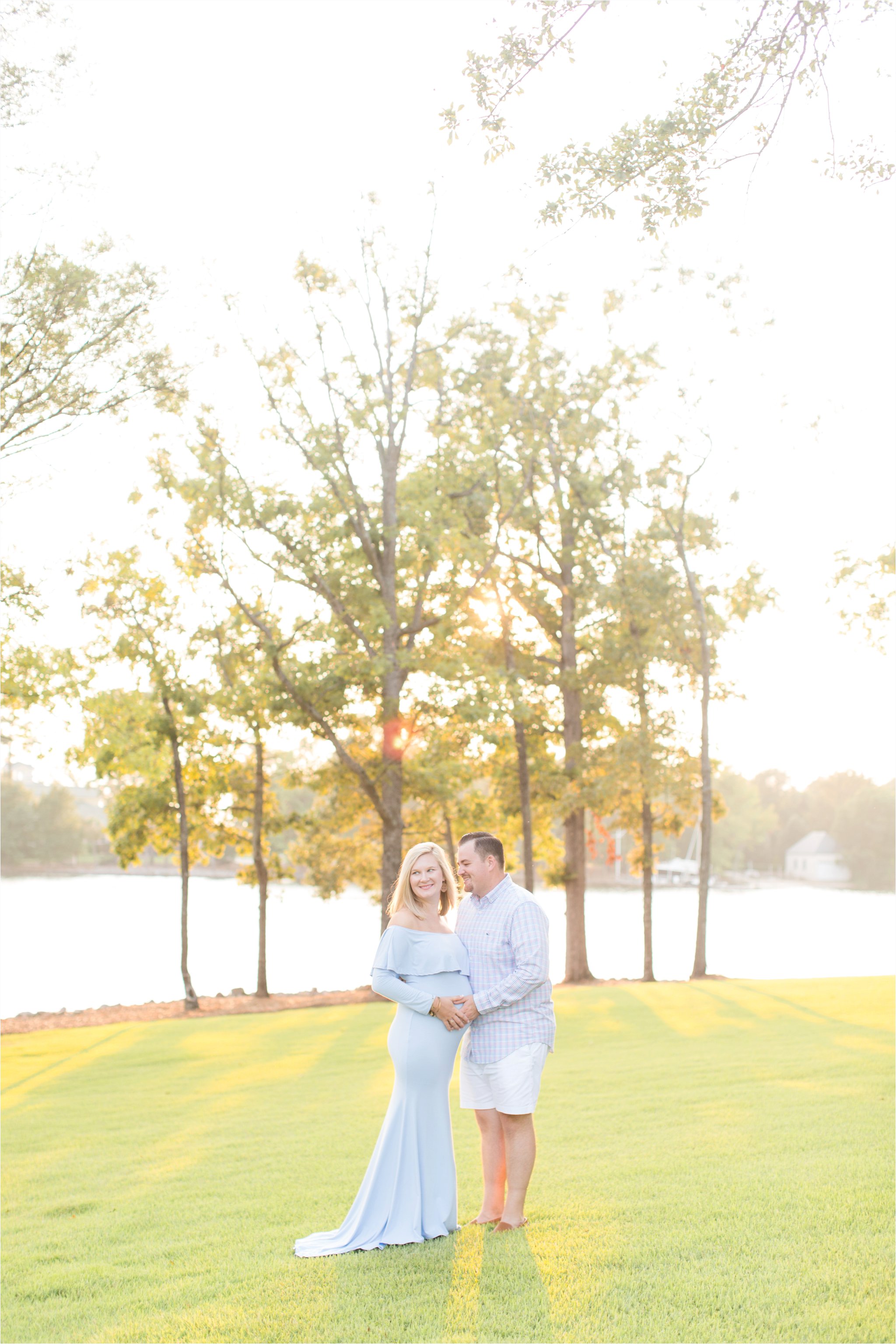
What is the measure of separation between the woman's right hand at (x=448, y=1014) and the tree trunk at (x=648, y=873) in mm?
22396

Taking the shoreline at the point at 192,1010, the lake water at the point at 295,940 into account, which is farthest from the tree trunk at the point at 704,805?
the lake water at the point at 295,940

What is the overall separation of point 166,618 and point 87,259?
435 inches

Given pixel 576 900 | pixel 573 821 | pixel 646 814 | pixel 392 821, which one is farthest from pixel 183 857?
pixel 646 814

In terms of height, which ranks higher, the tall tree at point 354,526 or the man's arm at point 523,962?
the tall tree at point 354,526

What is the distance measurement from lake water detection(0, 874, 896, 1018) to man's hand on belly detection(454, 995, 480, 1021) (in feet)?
74.2

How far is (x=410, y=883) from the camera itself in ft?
19.0

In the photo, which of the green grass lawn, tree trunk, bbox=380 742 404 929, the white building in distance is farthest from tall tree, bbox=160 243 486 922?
the white building in distance

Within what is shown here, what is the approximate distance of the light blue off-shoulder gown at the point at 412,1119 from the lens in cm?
569

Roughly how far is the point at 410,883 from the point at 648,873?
2376 cm

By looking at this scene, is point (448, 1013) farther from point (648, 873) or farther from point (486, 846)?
point (648, 873)

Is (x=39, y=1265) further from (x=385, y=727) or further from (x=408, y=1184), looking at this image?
(x=385, y=727)

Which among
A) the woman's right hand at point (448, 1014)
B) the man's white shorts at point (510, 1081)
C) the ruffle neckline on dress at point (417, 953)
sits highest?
the ruffle neckline on dress at point (417, 953)

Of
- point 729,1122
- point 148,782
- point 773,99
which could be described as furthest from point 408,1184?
point 148,782

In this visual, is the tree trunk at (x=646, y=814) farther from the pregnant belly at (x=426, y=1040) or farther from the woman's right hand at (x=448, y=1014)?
the woman's right hand at (x=448, y=1014)
